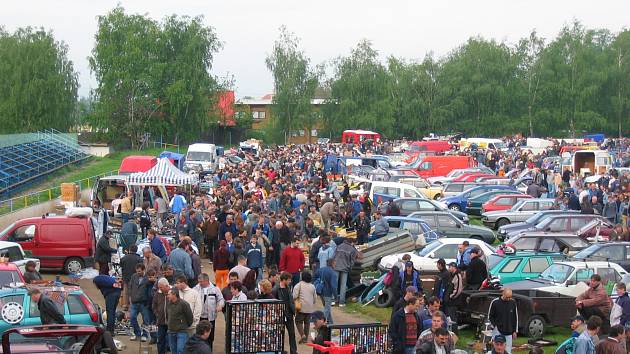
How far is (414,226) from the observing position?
1064 inches

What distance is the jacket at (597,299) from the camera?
51.2 feet

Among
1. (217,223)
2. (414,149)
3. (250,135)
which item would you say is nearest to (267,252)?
(217,223)

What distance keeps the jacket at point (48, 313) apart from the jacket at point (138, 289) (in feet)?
6.48

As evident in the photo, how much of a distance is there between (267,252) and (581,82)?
76.1 metres

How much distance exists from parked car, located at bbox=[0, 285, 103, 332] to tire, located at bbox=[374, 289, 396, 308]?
6.66 meters

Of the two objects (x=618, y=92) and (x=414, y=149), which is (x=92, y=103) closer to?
(x=414, y=149)

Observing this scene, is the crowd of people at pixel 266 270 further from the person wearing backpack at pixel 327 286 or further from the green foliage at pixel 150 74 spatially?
the green foliage at pixel 150 74

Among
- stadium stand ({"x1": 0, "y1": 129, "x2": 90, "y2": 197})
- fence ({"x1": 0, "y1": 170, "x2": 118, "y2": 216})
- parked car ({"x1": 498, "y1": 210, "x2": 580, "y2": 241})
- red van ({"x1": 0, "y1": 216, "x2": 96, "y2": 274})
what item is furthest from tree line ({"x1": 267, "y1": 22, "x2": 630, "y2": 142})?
red van ({"x1": 0, "y1": 216, "x2": 96, "y2": 274})

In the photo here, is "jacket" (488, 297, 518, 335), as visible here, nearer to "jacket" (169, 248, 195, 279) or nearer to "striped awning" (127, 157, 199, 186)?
"jacket" (169, 248, 195, 279)

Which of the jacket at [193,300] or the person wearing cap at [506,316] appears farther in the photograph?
the person wearing cap at [506,316]

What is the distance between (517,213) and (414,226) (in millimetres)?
7904

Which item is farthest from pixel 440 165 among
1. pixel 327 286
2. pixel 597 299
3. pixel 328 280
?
pixel 597 299

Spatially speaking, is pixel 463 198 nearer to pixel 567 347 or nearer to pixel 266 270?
pixel 266 270

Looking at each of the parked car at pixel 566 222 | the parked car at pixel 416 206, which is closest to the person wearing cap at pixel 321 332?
the parked car at pixel 566 222
